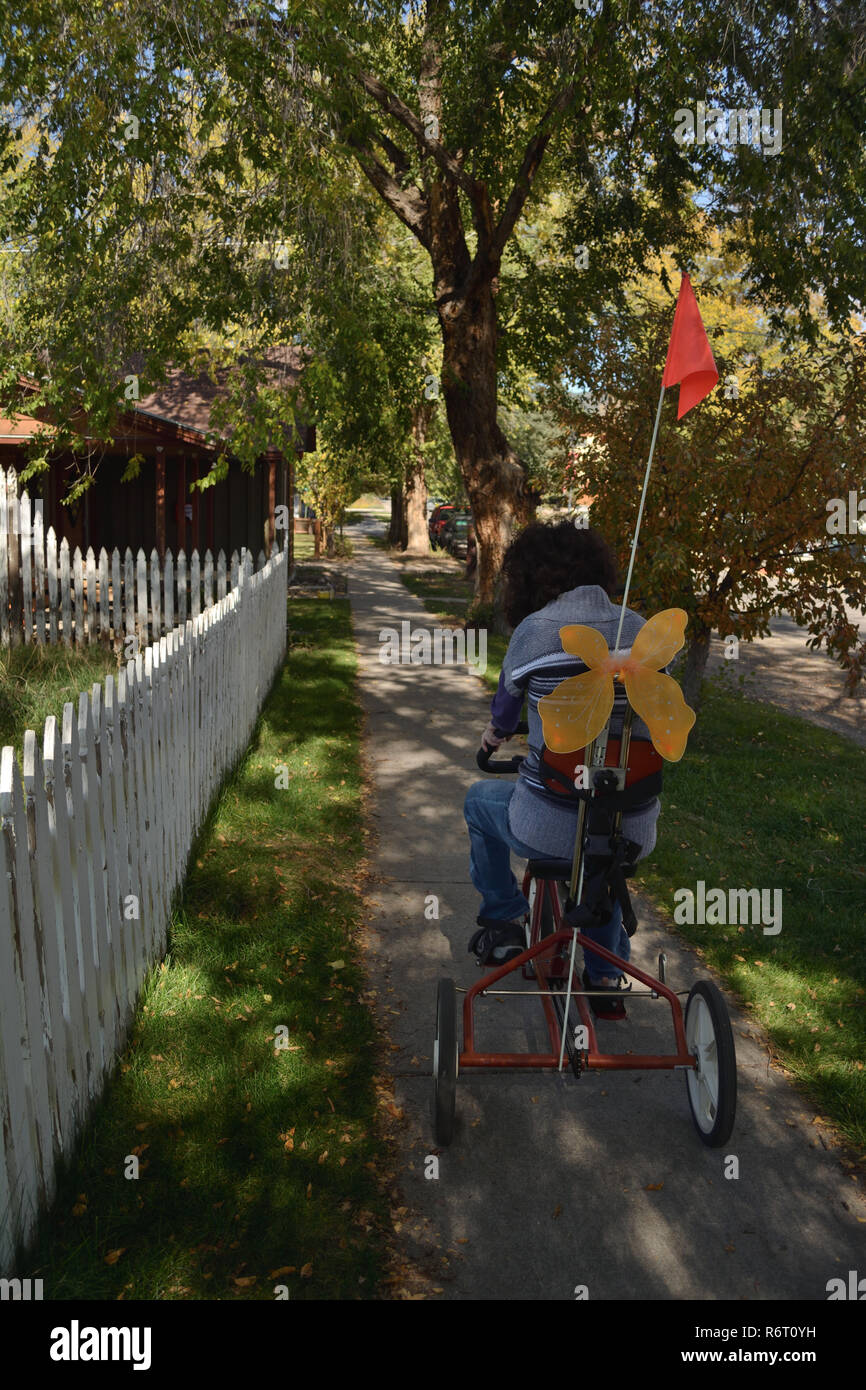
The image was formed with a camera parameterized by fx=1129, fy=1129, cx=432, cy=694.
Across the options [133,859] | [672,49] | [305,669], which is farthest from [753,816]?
[672,49]

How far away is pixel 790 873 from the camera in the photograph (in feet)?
22.0

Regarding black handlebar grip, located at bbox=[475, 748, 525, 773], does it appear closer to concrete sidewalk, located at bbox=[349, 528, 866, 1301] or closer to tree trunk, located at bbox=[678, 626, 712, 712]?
concrete sidewalk, located at bbox=[349, 528, 866, 1301]

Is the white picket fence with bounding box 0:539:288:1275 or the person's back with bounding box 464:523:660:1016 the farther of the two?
the person's back with bounding box 464:523:660:1016

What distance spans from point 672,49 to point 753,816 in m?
7.42

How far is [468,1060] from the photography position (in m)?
3.82

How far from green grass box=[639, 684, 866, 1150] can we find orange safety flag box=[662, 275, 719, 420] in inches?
104

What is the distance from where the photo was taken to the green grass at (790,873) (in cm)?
468

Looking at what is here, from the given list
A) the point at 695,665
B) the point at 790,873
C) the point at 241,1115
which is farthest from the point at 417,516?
the point at 241,1115

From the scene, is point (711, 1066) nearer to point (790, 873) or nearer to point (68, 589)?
point (790, 873)

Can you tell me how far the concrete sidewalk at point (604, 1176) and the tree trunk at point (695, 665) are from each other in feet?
15.2

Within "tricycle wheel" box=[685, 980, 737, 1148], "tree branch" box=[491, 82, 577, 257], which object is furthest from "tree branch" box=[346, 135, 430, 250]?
"tricycle wheel" box=[685, 980, 737, 1148]

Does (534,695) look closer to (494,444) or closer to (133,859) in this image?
(133,859)

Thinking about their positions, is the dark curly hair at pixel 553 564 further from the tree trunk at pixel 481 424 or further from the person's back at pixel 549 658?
the tree trunk at pixel 481 424

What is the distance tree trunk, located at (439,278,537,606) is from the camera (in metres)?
15.6
